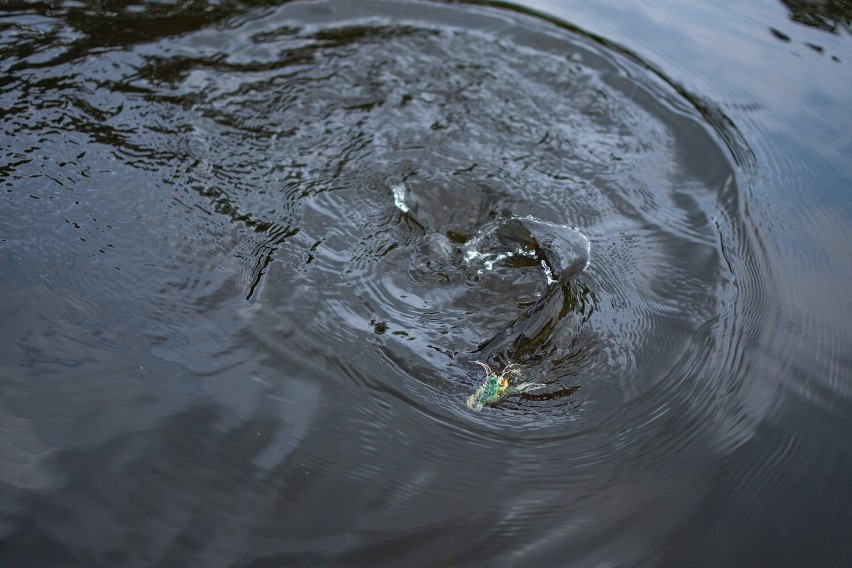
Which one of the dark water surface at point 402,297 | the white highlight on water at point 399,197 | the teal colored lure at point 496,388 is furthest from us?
the white highlight on water at point 399,197

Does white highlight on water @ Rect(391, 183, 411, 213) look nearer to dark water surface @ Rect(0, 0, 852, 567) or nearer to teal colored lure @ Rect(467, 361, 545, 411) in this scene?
dark water surface @ Rect(0, 0, 852, 567)

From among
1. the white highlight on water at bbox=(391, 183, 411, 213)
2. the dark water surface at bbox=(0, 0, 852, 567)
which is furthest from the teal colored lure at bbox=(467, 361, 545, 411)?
the white highlight on water at bbox=(391, 183, 411, 213)

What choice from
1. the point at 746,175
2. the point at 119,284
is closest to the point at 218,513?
the point at 119,284

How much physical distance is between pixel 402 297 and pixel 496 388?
0.64m

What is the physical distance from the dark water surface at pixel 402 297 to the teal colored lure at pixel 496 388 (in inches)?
1.8

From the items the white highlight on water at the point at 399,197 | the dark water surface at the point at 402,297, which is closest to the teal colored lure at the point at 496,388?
the dark water surface at the point at 402,297

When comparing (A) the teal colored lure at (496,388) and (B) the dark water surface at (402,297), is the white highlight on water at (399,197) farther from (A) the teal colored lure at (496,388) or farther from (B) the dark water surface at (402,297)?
(A) the teal colored lure at (496,388)

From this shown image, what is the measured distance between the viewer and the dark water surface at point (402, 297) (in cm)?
227

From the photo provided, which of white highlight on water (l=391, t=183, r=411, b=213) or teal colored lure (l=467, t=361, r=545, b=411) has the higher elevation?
white highlight on water (l=391, t=183, r=411, b=213)

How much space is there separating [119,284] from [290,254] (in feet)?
2.39

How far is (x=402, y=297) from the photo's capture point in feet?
9.95

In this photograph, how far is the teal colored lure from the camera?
2623mm

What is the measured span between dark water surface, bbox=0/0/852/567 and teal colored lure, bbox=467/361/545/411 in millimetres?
46

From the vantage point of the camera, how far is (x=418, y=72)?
4.38 meters
